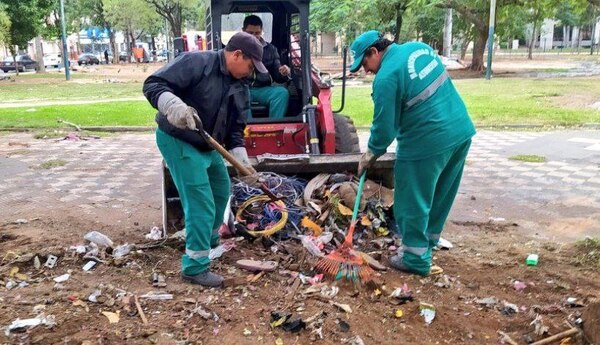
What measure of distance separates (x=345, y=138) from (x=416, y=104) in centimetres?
274

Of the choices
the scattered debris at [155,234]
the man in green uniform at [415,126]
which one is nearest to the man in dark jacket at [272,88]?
the scattered debris at [155,234]

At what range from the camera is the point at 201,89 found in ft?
12.0

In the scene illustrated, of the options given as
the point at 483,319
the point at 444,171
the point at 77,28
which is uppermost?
the point at 77,28

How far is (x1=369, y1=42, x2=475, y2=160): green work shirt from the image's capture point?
3756mm

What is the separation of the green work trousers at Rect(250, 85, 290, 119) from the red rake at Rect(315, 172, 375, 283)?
2.84 meters

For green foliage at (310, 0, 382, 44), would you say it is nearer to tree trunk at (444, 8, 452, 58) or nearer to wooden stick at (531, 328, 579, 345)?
tree trunk at (444, 8, 452, 58)

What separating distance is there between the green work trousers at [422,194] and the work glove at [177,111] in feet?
4.91

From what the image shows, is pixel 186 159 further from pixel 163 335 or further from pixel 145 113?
pixel 145 113

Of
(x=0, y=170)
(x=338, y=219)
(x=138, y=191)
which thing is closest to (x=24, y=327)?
(x=338, y=219)

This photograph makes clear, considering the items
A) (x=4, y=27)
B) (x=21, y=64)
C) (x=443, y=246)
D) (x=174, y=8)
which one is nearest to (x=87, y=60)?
(x=21, y=64)

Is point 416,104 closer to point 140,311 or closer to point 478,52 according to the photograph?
point 140,311

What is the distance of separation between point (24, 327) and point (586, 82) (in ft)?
67.7

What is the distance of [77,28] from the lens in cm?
5259

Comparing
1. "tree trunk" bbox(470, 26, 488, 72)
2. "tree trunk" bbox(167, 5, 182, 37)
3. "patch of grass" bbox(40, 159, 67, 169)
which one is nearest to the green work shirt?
"patch of grass" bbox(40, 159, 67, 169)
